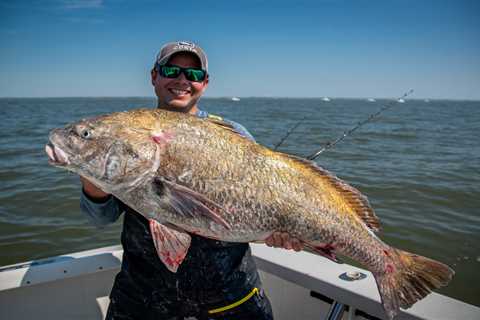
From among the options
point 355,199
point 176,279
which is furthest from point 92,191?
point 355,199

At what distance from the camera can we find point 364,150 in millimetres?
16953

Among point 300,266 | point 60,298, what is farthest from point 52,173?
point 300,266

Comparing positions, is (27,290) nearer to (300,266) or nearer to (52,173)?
(300,266)

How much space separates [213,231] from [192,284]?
1.97 feet

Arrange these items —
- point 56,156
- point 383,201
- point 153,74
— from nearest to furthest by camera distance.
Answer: point 56,156
point 153,74
point 383,201

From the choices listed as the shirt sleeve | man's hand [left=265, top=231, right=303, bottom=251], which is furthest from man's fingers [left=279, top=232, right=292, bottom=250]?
the shirt sleeve

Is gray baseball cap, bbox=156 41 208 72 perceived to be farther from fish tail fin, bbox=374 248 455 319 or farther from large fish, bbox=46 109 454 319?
fish tail fin, bbox=374 248 455 319

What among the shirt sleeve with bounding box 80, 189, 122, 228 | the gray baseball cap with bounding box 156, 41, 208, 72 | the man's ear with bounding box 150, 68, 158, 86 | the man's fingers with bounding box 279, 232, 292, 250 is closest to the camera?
the man's fingers with bounding box 279, 232, 292, 250

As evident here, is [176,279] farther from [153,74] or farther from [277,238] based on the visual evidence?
[153,74]

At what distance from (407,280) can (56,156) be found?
2484mm

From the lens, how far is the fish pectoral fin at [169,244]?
2287 mm

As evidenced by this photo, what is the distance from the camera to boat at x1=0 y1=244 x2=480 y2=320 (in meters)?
3.21

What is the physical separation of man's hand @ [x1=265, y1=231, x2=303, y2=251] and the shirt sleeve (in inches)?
46.2

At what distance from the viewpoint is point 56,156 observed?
2205 mm
